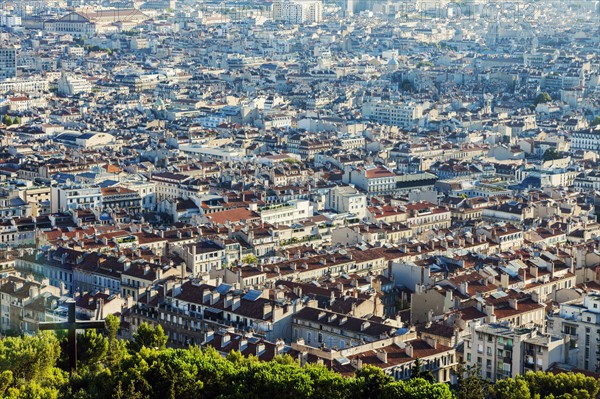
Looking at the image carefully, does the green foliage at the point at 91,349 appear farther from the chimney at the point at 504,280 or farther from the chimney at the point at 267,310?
the chimney at the point at 504,280

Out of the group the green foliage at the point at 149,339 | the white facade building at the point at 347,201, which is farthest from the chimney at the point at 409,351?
the white facade building at the point at 347,201

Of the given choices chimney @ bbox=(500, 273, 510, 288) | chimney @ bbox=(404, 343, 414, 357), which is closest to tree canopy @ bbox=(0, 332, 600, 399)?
chimney @ bbox=(404, 343, 414, 357)

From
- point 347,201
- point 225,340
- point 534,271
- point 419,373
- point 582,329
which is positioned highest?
point 419,373

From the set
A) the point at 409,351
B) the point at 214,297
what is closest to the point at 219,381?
the point at 409,351

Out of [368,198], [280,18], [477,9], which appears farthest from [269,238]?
[477,9]

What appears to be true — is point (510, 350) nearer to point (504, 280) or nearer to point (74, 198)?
point (504, 280)
